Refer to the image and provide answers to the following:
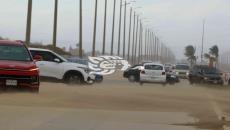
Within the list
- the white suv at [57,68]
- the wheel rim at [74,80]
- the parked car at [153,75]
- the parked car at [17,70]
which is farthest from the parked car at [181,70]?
the parked car at [17,70]

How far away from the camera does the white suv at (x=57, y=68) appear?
30.5m

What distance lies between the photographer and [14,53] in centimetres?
2183

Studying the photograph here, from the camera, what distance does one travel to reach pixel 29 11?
4419 cm

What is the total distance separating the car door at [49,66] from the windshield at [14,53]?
27.3 ft

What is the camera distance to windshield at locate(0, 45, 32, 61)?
70.9 feet

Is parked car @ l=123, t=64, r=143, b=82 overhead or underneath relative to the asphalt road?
overhead

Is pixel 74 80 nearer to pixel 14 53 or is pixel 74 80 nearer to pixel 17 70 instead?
pixel 14 53

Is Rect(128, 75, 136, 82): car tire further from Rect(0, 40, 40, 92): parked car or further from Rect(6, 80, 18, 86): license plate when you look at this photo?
Rect(6, 80, 18, 86): license plate

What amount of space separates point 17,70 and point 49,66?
9.78 metres

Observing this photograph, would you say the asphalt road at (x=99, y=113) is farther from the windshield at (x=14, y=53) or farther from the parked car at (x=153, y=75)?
the parked car at (x=153, y=75)

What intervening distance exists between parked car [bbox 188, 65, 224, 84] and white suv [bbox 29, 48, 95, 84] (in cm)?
1711

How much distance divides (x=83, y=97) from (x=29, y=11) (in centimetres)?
2338

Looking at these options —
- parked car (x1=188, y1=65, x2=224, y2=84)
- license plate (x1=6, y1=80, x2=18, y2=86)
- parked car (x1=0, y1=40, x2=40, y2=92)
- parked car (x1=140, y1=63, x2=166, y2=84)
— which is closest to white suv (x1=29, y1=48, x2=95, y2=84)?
parked car (x1=0, y1=40, x2=40, y2=92)

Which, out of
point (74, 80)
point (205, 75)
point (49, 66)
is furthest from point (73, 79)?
point (205, 75)
